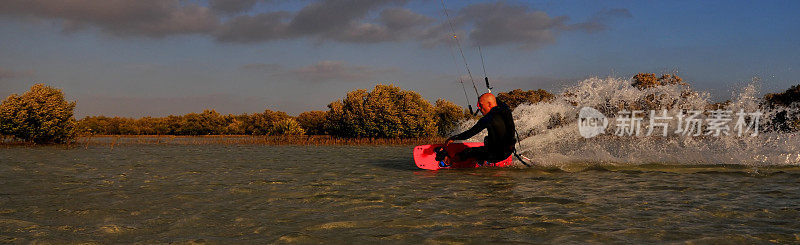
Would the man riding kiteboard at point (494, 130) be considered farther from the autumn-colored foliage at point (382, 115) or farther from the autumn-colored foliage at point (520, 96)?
the autumn-colored foliage at point (520, 96)

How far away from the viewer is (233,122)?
283 ft

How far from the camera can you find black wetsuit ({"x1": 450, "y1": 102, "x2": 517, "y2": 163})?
13.4 meters

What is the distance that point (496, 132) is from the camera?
45.0 ft

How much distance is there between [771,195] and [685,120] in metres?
12.9

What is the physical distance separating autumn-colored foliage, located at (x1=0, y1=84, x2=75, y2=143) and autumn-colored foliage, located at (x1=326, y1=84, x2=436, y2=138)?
1129 inches

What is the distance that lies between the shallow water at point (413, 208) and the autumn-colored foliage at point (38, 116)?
3602 cm

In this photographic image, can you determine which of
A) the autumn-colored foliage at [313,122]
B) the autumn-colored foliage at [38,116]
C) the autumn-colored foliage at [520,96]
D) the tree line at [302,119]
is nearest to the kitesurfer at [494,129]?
the tree line at [302,119]

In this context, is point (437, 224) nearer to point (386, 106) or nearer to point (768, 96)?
point (386, 106)

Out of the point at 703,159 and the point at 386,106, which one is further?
the point at 386,106

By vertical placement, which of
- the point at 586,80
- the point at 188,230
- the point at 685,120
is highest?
the point at 586,80

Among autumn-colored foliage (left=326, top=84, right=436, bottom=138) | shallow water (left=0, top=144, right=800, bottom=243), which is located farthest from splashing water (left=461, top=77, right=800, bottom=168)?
autumn-colored foliage (left=326, top=84, right=436, bottom=138)

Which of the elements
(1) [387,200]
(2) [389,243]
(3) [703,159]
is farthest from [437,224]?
(3) [703,159]

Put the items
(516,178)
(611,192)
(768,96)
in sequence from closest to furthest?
(611,192)
(516,178)
(768,96)

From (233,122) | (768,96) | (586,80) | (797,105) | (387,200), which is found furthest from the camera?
(233,122)
